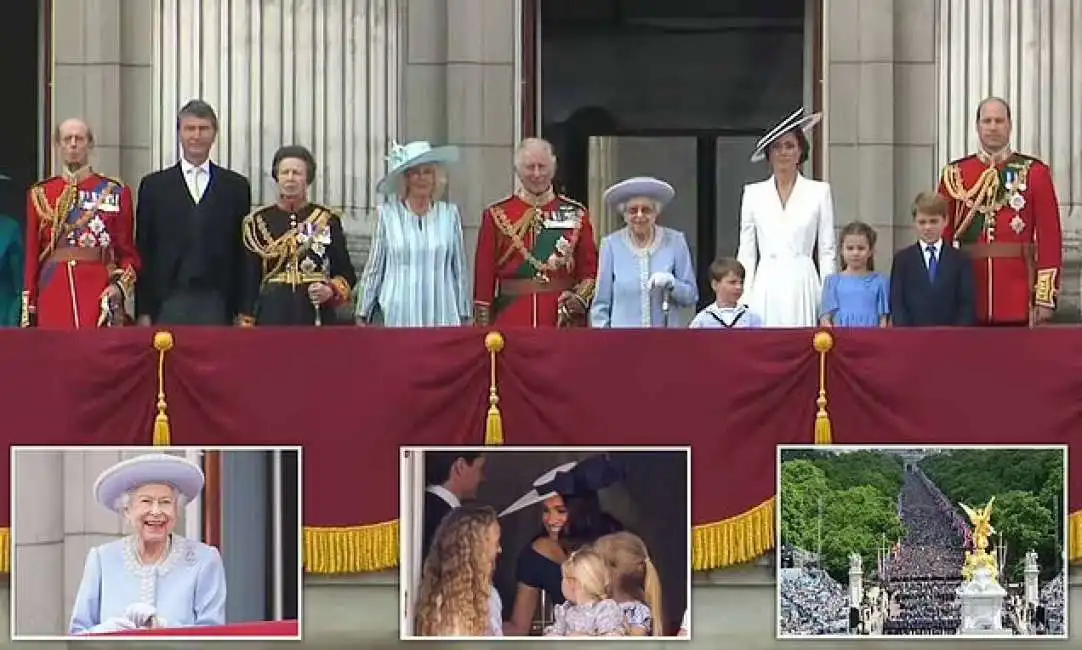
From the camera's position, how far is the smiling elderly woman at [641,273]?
53.4 feet

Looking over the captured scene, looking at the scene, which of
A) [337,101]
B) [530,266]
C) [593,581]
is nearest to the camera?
[593,581]

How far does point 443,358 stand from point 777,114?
5270 mm

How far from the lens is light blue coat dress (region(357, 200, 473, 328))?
53.8 ft

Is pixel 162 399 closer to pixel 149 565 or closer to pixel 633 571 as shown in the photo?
pixel 149 565

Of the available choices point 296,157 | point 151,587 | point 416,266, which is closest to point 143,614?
point 151,587

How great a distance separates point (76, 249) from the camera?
16531 millimetres

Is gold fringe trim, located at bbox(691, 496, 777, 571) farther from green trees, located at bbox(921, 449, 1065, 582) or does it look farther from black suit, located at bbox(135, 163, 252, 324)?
black suit, located at bbox(135, 163, 252, 324)

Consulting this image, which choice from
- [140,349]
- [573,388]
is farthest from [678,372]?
[140,349]

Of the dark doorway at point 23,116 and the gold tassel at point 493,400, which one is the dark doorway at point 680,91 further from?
the gold tassel at point 493,400

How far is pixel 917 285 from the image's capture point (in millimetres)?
16078

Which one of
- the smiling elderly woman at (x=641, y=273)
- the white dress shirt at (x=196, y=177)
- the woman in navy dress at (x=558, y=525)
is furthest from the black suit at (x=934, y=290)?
the white dress shirt at (x=196, y=177)

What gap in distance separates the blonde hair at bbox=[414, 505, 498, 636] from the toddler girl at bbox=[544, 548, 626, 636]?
0.37 meters

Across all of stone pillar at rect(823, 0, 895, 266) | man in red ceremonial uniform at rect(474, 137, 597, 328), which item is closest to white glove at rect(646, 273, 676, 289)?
man in red ceremonial uniform at rect(474, 137, 597, 328)

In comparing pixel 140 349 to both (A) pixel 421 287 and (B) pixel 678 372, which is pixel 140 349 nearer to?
(A) pixel 421 287
